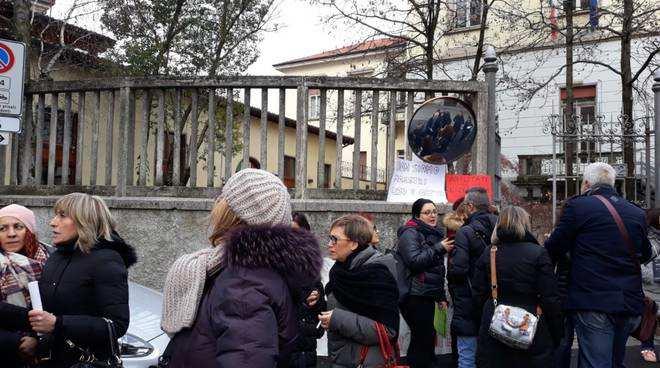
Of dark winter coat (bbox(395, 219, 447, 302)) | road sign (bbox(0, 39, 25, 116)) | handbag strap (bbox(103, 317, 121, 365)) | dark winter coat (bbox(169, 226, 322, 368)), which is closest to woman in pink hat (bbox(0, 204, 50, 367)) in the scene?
handbag strap (bbox(103, 317, 121, 365))

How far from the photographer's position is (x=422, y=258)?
6.04 metres

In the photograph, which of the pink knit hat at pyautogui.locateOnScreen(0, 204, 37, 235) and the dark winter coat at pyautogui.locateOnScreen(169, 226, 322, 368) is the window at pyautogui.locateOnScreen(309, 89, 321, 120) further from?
the dark winter coat at pyautogui.locateOnScreen(169, 226, 322, 368)

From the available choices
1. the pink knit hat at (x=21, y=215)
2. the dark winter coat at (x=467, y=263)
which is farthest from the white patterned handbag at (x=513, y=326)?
the pink knit hat at (x=21, y=215)

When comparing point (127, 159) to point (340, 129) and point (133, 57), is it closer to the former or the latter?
point (340, 129)

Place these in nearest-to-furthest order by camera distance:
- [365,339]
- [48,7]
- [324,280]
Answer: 1. [365,339]
2. [324,280]
3. [48,7]

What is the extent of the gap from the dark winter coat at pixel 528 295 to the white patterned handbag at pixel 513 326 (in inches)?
3.0

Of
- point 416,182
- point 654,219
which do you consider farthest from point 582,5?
point 416,182

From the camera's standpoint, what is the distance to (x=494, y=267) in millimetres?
5059

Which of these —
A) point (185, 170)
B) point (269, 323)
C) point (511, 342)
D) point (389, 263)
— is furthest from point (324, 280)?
point (269, 323)

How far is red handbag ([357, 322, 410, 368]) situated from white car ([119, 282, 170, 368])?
1565mm

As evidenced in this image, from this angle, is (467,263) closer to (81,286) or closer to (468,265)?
(468,265)

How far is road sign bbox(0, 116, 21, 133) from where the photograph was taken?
21.5 ft

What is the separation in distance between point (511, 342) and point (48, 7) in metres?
11.2

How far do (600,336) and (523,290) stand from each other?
0.71 m
